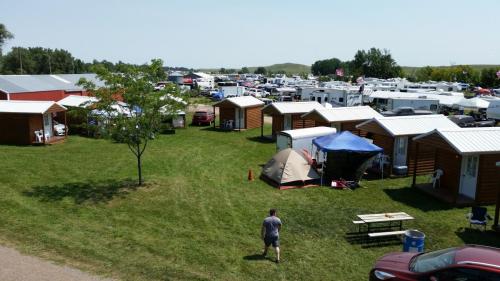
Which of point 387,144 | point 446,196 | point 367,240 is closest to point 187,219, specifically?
point 367,240

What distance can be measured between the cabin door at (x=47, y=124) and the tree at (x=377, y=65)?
9865 cm

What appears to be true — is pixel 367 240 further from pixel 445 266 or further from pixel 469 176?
pixel 469 176

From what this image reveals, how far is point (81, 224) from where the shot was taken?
12.7 m

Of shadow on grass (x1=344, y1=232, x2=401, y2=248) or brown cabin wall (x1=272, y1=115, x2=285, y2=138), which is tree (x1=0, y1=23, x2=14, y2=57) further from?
shadow on grass (x1=344, y1=232, x2=401, y2=248)

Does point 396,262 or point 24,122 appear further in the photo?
point 24,122

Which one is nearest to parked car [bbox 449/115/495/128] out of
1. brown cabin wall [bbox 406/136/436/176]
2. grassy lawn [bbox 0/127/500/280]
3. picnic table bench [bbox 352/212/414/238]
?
brown cabin wall [bbox 406/136/436/176]

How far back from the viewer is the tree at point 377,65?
113 meters

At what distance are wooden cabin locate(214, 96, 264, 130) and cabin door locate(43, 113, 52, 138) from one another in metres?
11.9

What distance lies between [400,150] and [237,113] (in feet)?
52.9

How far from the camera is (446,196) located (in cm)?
1580

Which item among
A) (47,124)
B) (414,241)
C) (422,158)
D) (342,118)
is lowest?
(414,241)

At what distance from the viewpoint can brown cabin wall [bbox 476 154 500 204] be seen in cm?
1514

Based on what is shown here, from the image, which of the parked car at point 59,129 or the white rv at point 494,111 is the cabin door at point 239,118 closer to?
the parked car at point 59,129

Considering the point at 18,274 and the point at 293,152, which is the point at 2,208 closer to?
the point at 18,274
